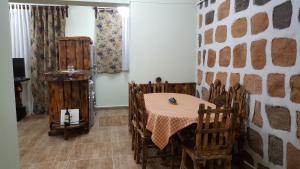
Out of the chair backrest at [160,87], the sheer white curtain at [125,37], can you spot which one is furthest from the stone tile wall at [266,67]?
the sheer white curtain at [125,37]

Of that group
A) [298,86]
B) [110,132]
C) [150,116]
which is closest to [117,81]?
[110,132]

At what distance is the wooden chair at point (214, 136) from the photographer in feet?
6.25

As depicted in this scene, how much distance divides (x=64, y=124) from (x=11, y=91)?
249 centimetres

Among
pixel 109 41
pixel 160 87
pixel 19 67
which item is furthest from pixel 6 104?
pixel 109 41

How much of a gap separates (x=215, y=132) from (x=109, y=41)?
156 inches

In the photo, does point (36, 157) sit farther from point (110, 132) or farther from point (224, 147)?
point (224, 147)

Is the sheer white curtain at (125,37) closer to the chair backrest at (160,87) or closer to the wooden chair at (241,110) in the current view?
the chair backrest at (160,87)

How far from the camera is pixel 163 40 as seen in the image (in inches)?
149

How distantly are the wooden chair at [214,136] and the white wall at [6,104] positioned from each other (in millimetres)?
1359

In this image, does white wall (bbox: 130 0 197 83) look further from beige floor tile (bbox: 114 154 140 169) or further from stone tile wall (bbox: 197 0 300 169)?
beige floor tile (bbox: 114 154 140 169)

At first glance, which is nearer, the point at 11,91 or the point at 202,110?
the point at 11,91

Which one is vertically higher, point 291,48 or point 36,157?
point 291,48

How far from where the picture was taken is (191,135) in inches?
97.7

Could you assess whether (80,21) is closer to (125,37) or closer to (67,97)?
(125,37)
